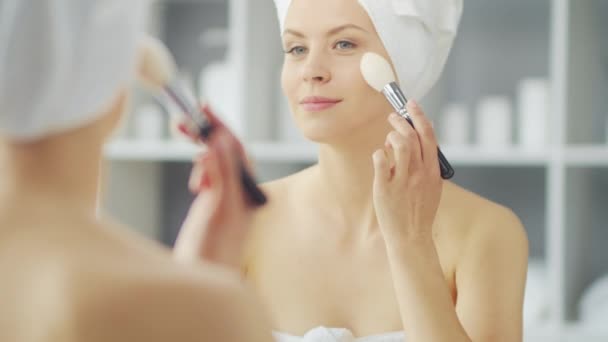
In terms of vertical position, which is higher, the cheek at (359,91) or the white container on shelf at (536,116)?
the cheek at (359,91)

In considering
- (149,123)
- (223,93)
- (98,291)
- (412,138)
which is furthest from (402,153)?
(149,123)

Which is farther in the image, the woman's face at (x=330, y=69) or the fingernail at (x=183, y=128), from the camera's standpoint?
the woman's face at (x=330, y=69)

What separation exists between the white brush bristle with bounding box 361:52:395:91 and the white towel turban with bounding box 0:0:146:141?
550mm

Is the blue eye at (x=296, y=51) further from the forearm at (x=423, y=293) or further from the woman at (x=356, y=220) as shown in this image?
the forearm at (x=423, y=293)

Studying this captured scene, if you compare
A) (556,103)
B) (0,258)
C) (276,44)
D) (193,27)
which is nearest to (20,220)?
(0,258)

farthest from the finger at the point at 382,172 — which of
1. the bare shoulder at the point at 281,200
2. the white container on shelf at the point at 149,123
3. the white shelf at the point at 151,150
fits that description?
the white container on shelf at the point at 149,123

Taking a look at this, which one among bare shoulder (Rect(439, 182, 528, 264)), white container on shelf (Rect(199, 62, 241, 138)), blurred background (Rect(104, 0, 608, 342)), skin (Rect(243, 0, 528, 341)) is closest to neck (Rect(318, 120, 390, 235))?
skin (Rect(243, 0, 528, 341))

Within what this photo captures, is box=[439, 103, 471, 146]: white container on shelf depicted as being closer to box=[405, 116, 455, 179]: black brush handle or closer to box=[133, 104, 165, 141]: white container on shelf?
box=[133, 104, 165, 141]: white container on shelf

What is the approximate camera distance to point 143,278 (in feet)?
1.75

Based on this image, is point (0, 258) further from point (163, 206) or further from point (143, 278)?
point (163, 206)

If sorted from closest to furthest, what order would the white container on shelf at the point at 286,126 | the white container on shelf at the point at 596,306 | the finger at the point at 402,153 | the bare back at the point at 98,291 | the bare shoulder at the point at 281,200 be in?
the bare back at the point at 98,291, the finger at the point at 402,153, the bare shoulder at the point at 281,200, the white container on shelf at the point at 596,306, the white container on shelf at the point at 286,126

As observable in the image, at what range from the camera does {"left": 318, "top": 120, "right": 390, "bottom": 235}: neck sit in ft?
3.71

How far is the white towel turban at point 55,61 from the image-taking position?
1.69ft

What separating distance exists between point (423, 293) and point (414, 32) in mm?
338
